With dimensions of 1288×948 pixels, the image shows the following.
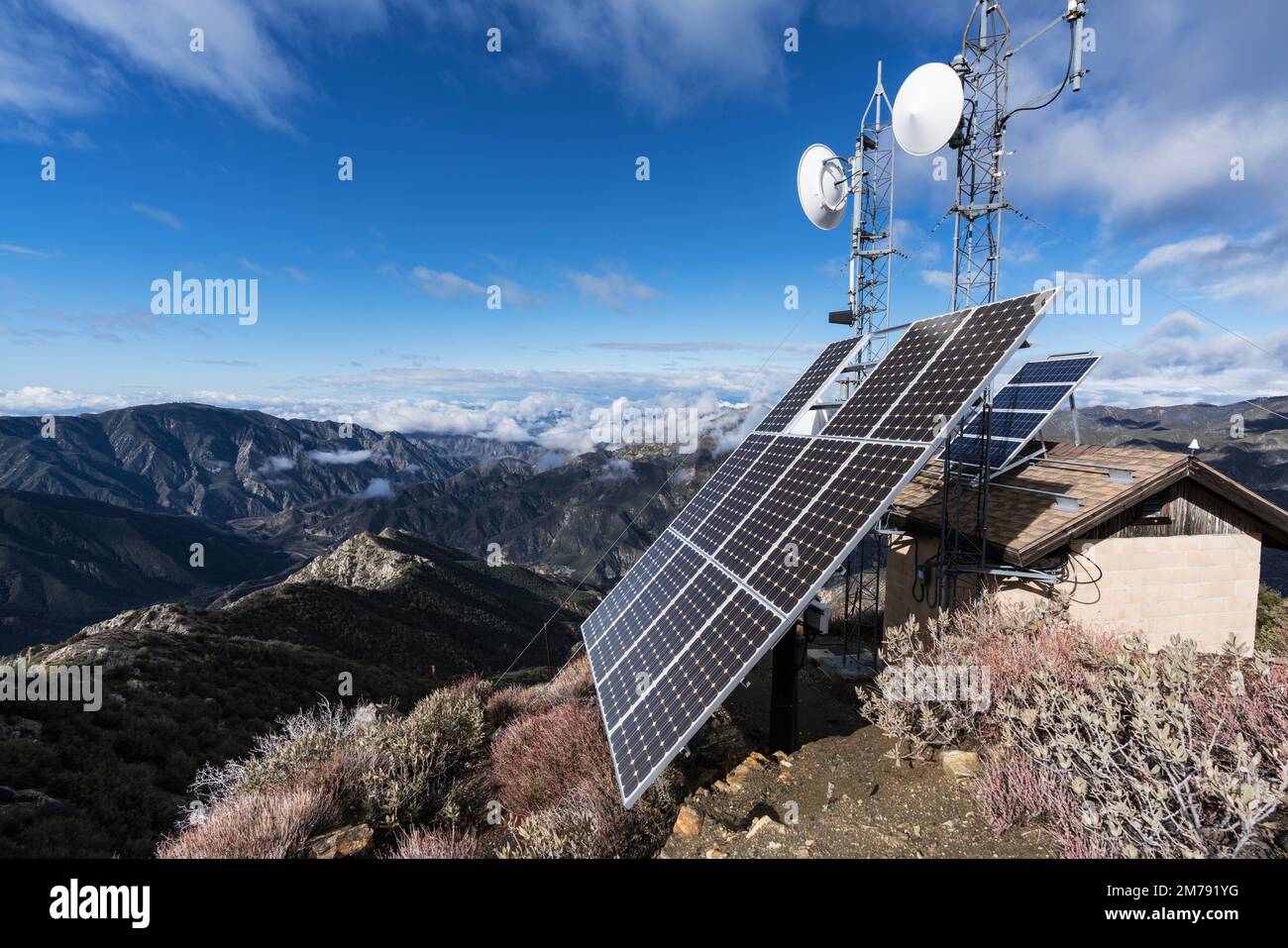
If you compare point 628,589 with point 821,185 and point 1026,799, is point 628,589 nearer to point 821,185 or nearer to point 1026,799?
point 1026,799

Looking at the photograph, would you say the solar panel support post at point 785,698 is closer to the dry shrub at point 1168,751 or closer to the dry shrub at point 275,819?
the dry shrub at point 1168,751

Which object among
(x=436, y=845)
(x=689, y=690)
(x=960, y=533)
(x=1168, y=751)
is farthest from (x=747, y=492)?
(x=436, y=845)

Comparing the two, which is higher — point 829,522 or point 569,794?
point 829,522

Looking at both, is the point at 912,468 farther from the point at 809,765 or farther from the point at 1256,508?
the point at 1256,508

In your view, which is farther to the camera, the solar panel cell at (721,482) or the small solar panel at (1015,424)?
the small solar panel at (1015,424)

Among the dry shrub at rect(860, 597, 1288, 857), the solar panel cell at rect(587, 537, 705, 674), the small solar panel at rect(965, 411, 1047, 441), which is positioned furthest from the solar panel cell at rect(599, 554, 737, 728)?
the small solar panel at rect(965, 411, 1047, 441)

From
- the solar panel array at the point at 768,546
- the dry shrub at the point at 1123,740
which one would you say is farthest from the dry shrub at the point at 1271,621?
the solar panel array at the point at 768,546
